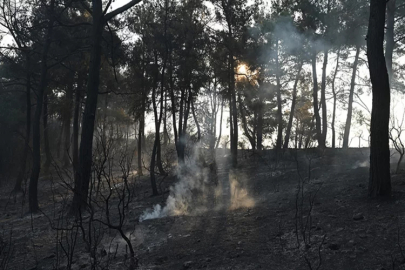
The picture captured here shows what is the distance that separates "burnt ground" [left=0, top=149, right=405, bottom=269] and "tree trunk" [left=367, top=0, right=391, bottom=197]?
43 centimetres

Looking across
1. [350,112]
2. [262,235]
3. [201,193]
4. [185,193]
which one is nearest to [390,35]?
[201,193]

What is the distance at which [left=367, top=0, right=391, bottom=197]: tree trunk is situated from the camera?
693 cm

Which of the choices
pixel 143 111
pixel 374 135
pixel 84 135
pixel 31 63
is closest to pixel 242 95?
pixel 143 111

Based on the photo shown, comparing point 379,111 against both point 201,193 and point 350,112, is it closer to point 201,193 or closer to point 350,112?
point 201,193

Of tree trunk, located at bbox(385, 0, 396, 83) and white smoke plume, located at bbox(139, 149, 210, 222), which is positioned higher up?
tree trunk, located at bbox(385, 0, 396, 83)

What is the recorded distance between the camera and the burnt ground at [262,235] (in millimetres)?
5082

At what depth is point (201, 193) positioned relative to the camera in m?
12.8

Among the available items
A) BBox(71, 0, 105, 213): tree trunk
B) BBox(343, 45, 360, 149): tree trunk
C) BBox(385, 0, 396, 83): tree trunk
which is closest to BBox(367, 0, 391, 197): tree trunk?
BBox(71, 0, 105, 213): tree trunk

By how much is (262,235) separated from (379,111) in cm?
364

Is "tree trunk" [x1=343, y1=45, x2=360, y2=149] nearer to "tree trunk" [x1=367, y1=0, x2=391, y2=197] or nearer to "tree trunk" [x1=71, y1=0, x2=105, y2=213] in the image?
"tree trunk" [x1=367, y1=0, x2=391, y2=197]

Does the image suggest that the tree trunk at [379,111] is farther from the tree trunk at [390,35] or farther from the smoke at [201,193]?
the tree trunk at [390,35]

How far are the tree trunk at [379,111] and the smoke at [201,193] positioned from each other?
3.61 metres

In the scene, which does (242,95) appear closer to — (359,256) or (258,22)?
(258,22)

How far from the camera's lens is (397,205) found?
21.1 feet
